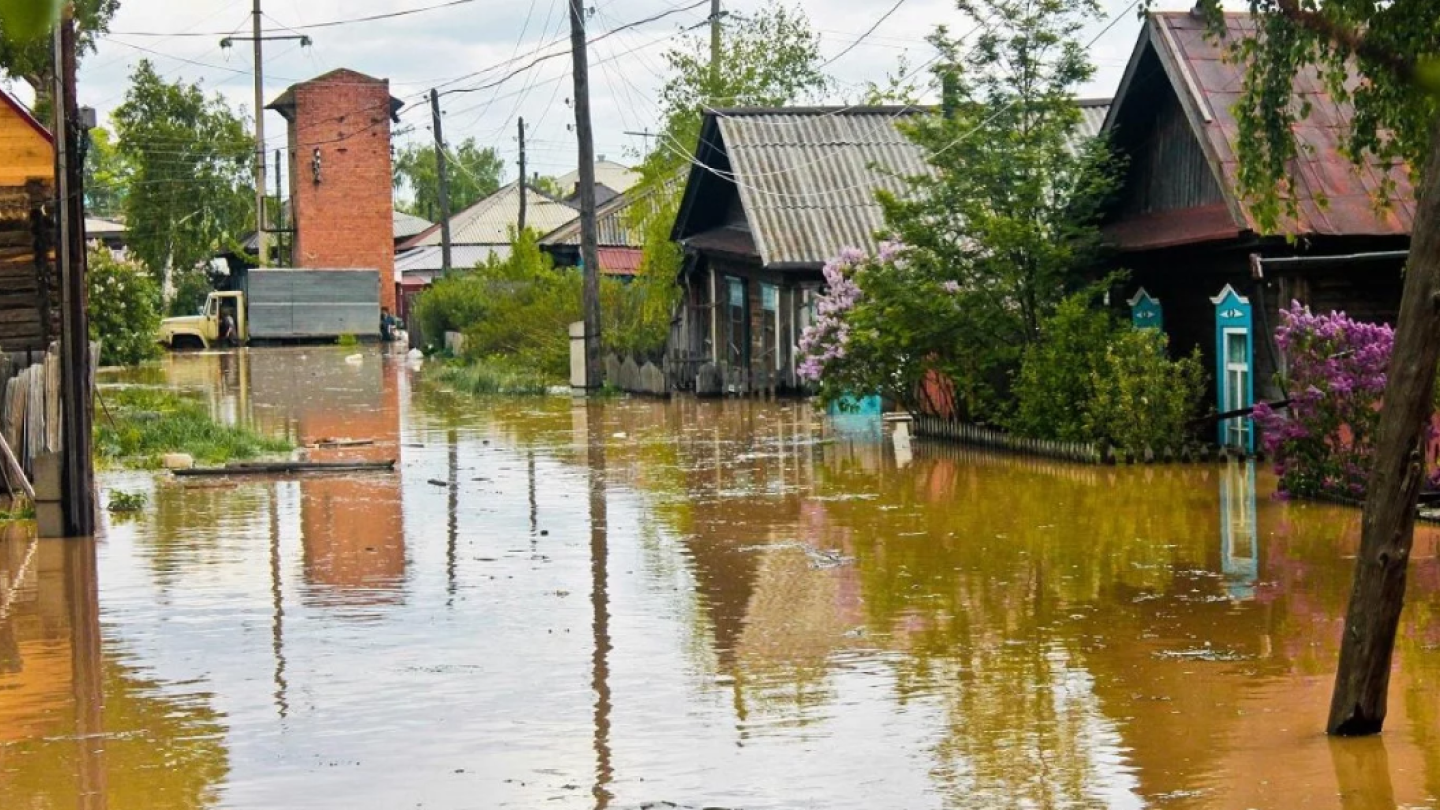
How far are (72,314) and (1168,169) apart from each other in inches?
518

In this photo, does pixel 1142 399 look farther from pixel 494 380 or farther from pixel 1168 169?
pixel 494 380

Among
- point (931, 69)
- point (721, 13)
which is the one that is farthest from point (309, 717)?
point (721, 13)

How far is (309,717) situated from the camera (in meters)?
9.95

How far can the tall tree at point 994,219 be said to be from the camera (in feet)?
77.9

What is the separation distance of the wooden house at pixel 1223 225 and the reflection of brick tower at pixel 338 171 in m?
57.3

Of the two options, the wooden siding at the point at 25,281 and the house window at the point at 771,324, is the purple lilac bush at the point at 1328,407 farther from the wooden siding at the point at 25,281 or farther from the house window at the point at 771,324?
the house window at the point at 771,324

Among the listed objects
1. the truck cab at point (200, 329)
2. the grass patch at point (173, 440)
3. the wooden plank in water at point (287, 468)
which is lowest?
the wooden plank in water at point (287, 468)

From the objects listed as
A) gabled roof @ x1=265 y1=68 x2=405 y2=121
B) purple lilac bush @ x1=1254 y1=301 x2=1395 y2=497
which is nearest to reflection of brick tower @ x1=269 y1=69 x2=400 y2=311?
gabled roof @ x1=265 y1=68 x2=405 y2=121

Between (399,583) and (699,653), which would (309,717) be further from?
(399,583)

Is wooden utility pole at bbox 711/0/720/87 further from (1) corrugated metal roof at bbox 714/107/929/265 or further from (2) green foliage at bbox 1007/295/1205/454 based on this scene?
(2) green foliage at bbox 1007/295/1205/454

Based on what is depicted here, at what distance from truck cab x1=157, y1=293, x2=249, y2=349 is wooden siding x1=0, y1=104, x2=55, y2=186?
46929mm

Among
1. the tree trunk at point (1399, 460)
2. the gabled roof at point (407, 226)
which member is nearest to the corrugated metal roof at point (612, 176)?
the gabled roof at point (407, 226)

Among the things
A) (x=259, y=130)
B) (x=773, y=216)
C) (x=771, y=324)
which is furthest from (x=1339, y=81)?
(x=259, y=130)

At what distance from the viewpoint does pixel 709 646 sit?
11.8 metres
